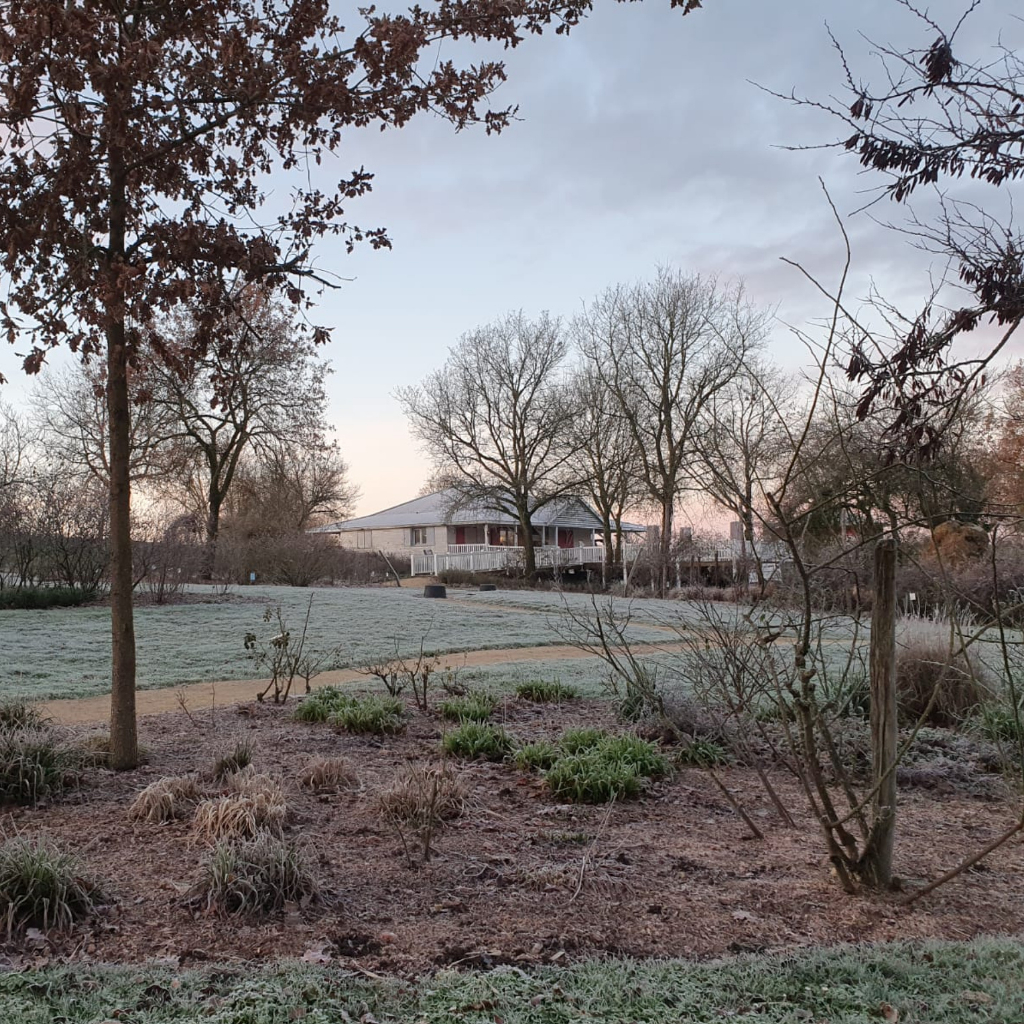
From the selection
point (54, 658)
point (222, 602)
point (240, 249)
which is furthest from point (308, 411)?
point (240, 249)

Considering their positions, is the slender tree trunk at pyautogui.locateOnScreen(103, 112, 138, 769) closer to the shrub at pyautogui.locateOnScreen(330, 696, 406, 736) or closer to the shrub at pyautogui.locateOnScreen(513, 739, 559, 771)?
the shrub at pyautogui.locateOnScreen(330, 696, 406, 736)

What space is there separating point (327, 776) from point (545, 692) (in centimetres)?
304

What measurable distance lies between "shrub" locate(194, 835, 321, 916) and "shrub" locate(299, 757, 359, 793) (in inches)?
54.8

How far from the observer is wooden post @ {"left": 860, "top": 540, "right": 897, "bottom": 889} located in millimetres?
3271

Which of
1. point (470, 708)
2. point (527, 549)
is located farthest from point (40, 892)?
point (527, 549)

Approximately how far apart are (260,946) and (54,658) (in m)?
9.02

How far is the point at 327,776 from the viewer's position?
4.79 metres

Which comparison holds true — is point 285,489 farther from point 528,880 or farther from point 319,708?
point 528,880

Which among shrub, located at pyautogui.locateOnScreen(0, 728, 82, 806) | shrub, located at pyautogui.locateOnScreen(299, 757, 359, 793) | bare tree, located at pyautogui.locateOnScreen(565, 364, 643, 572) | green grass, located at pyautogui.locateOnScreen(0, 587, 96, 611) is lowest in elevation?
shrub, located at pyautogui.locateOnScreen(299, 757, 359, 793)

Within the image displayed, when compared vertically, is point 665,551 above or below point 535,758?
above

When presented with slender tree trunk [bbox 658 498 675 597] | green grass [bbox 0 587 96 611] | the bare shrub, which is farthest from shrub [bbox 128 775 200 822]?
slender tree trunk [bbox 658 498 675 597]

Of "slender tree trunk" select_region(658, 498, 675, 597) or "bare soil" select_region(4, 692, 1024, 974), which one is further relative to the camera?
"slender tree trunk" select_region(658, 498, 675, 597)

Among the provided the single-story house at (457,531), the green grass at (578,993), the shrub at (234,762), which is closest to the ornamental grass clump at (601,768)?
the shrub at (234,762)

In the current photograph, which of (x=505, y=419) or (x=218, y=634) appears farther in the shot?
(x=505, y=419)
